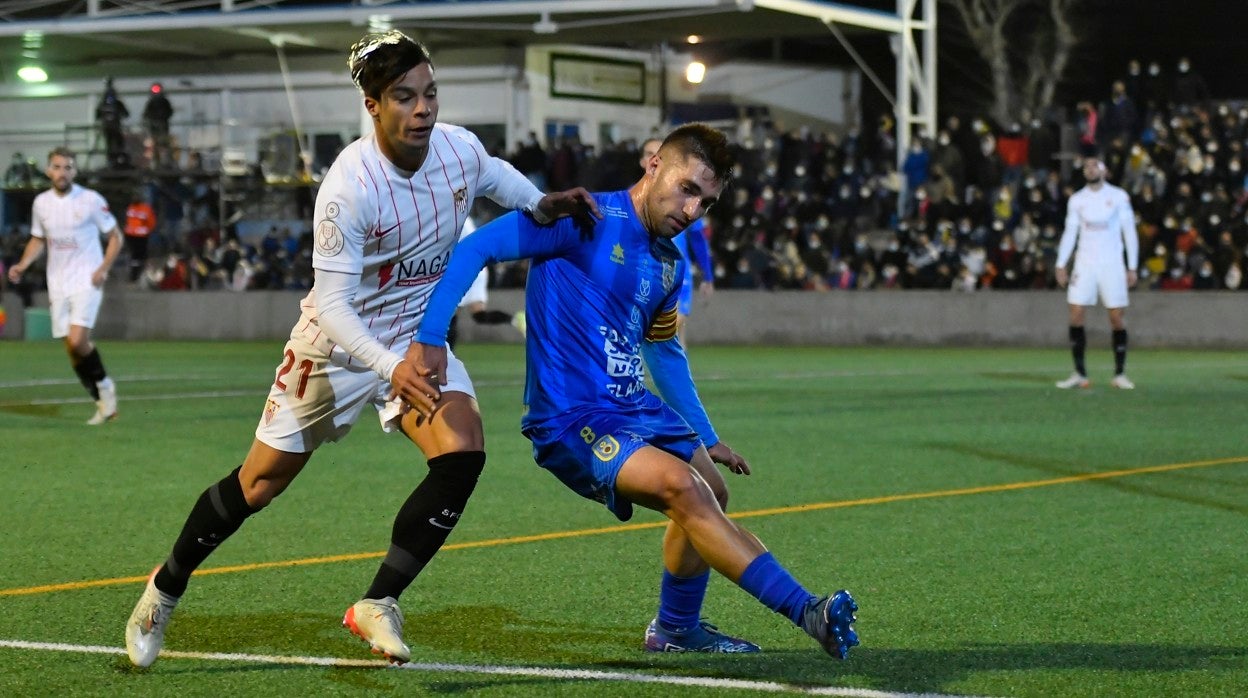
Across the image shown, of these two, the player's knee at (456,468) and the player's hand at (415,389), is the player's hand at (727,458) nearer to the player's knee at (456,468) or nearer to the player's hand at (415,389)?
the player's knee at (456,468)

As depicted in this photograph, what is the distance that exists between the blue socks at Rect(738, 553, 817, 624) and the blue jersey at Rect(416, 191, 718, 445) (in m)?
0.66

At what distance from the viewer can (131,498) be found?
9.33m

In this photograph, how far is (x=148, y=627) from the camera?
17.4ft

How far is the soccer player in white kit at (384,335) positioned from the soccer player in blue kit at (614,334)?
12cm

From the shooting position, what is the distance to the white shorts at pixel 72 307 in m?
13.8

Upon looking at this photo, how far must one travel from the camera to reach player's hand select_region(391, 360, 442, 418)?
4824 millimetres

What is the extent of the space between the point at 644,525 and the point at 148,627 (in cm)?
342

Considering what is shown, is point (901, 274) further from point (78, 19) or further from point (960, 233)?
point (78, 19)

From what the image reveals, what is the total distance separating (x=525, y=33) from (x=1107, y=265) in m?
20.8

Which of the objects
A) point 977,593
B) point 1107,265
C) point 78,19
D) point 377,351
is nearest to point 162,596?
point 377,351

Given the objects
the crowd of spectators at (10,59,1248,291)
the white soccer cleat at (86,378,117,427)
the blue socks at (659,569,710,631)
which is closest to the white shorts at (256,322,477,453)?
the blue socks at (659,569,710,631)

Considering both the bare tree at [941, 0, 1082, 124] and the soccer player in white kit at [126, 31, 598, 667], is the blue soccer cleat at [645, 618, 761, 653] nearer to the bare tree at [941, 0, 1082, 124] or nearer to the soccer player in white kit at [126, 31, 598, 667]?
the soccer player in white kit at [126, 31, 598, 667]

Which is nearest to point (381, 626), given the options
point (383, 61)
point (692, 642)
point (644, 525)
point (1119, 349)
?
point (692, 642)

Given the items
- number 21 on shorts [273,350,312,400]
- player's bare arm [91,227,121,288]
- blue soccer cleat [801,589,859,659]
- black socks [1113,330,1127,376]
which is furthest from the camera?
black socks [1113,330,1127,376]
